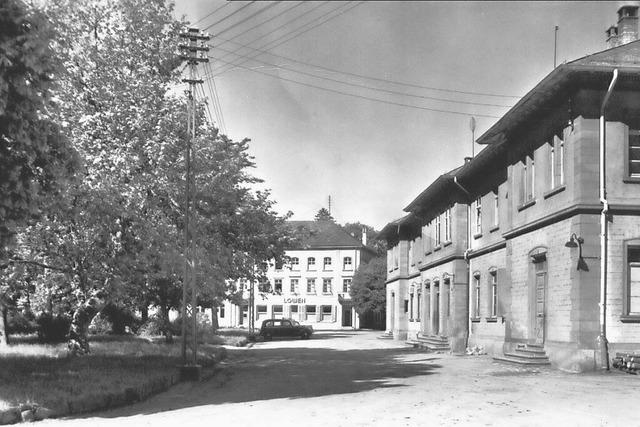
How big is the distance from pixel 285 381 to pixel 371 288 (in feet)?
182

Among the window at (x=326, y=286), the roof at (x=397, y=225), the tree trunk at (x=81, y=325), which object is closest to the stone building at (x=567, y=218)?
the tree trunk at (x=81, y=325)

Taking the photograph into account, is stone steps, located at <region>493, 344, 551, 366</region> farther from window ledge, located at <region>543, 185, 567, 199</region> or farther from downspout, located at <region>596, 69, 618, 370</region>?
window ledge, located at <region>543, 185, 567, 199</region>

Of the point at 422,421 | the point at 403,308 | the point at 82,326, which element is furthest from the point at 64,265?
the point at 403,308

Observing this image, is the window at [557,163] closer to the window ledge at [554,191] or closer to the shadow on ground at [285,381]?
the window ledge at [554,191]

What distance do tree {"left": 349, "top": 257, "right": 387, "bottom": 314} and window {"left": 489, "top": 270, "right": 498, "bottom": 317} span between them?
144 feet

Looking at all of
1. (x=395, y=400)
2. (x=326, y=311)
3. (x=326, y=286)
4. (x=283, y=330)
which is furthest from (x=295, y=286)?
(x=395, y=400)

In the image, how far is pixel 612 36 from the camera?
22.7m

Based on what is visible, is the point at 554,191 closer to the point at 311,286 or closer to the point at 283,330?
the point at 283,330

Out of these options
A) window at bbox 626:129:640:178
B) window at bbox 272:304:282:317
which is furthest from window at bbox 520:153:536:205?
window at bbox 272:304:282:317

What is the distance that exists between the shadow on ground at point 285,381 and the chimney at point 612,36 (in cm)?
1152

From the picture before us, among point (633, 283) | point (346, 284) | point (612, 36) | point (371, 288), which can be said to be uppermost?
point (612, 36)

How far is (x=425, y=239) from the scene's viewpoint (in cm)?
3994

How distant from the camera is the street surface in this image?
10.9 meters

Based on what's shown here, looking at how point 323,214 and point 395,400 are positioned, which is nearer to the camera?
point 395,400
